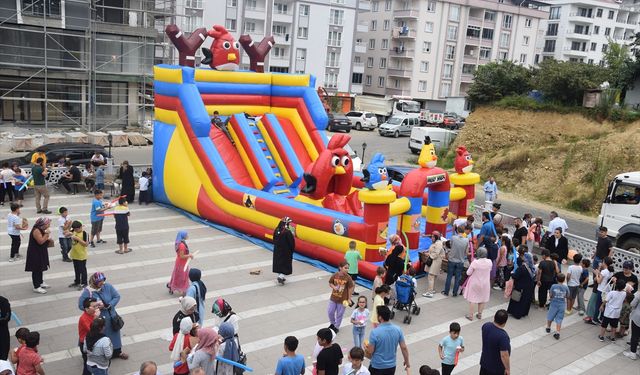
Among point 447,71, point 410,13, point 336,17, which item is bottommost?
point 447,71

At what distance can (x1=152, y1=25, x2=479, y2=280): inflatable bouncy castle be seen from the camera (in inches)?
525

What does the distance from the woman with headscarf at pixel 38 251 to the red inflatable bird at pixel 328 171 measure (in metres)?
6.03

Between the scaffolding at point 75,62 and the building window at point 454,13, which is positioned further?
the building window at point 454,13

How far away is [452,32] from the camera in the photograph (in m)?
54.3

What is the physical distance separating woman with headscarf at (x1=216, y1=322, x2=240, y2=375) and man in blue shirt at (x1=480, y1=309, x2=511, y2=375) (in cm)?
323

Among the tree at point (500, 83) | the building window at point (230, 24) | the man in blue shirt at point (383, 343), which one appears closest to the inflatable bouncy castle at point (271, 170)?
the man in blue shirt at point (383, 343)

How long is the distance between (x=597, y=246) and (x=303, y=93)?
1008 cm

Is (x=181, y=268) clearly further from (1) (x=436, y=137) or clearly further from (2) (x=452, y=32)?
(2) (x=452, y=32)

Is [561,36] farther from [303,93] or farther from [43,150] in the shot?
[43,150]

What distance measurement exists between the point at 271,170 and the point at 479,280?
8.03 m

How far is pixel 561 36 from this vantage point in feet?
212

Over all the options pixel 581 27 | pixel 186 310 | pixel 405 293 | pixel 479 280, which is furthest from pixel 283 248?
pixel 581 27

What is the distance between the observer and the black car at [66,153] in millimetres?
19719

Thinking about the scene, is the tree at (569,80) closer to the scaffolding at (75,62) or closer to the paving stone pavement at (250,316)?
the paving stone pavement at (250,316)
